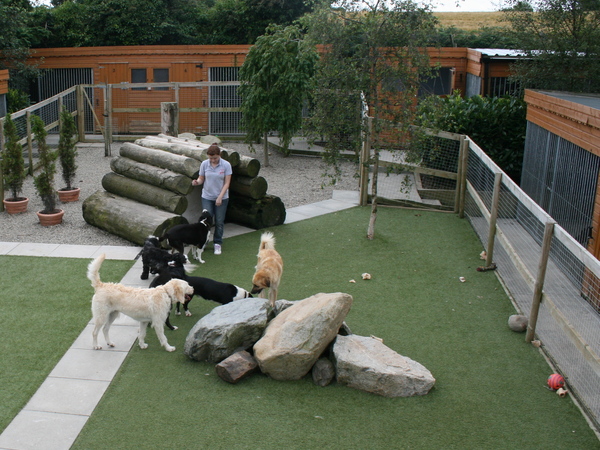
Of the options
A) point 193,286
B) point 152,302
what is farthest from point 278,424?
point 193,286

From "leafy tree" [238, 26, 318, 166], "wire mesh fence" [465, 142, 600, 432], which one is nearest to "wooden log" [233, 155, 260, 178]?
"wire mesh fence" [465, 142, 600, 432]

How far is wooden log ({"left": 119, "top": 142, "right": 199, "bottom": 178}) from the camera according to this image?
11.4 metres

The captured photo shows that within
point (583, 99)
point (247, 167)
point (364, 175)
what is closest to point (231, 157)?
point (247, 167)

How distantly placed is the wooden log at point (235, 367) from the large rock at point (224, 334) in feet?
0.82

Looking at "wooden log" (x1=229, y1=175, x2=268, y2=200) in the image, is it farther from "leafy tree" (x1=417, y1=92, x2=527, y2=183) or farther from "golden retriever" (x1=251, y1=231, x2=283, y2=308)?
"leafy tree" (x1=417, y1=92, x2=527, y2=183)

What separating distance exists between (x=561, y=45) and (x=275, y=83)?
7.45m

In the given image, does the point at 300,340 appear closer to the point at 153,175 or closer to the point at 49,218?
the point at 153,175

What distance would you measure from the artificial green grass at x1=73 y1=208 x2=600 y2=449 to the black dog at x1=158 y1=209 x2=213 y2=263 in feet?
2.22

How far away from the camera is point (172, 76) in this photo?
→ 2273 cm

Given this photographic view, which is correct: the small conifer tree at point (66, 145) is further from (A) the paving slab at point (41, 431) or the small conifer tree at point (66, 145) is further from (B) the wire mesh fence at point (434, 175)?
(A) the paving slab at point (41, 431)

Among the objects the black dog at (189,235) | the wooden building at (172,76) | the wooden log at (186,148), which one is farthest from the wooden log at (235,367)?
the wooden building at (172,76)

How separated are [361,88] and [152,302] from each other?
5.80 meters

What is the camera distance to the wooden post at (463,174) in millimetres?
13117

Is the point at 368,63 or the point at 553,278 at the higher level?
the point at 368,63
